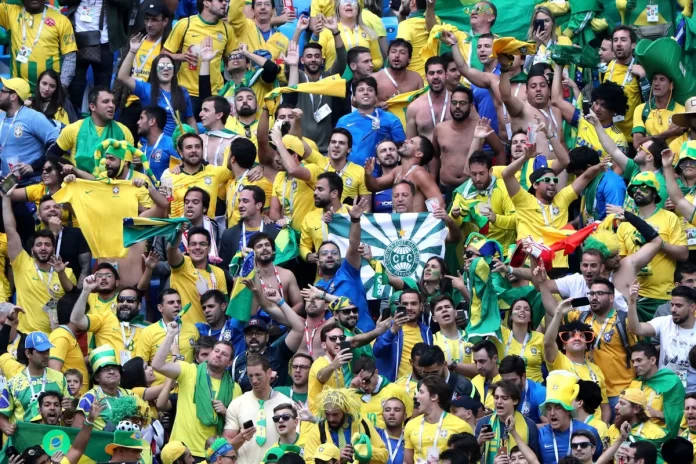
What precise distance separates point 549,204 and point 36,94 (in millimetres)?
5050

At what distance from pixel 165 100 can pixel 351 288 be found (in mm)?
3480

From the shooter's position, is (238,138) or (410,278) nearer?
(410,278)

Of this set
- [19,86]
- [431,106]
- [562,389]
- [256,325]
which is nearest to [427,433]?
[562,389]

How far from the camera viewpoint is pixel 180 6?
66.4ft

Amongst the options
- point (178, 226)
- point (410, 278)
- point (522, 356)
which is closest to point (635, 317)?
point (522, 356)

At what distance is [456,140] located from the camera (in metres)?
17.2

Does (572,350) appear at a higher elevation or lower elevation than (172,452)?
lower

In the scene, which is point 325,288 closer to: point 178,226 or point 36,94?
point 178,226

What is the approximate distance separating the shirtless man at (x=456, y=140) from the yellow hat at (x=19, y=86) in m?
3.81

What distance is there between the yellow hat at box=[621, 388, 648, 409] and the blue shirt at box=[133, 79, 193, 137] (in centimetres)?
558

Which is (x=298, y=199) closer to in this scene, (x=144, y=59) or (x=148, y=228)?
(x=148, y=228)

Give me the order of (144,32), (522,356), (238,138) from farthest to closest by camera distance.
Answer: (144,32) < (238,138) < (522,356)

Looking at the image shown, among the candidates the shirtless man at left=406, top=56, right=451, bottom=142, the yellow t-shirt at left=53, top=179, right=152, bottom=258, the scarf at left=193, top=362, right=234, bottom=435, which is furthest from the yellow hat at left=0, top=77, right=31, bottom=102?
the scarf at left=193, top=362, right=234, bottom=435

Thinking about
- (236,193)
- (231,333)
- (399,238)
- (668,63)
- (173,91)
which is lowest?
A: (231,333)
